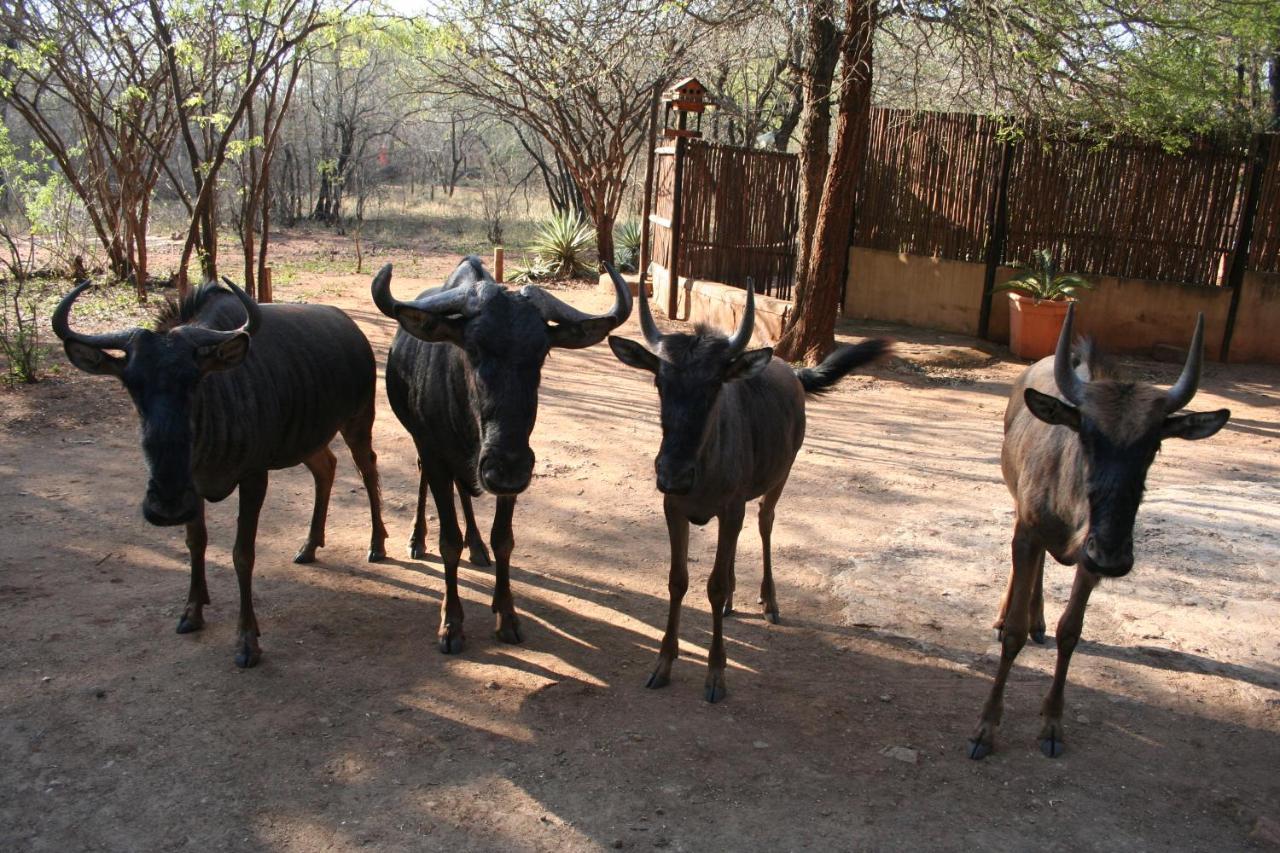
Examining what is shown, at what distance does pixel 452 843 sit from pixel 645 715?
1192 millimetres

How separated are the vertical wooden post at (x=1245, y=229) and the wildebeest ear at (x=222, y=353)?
43.6 feet

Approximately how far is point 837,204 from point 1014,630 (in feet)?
26.2

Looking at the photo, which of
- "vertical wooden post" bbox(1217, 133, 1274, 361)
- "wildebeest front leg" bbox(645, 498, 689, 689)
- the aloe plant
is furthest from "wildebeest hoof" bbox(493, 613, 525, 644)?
the aloe plant

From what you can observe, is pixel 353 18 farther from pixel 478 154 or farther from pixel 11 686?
pixel 478 154

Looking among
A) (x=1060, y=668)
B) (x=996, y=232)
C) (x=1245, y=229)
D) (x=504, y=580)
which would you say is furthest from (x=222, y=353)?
(x=1245, y=229)

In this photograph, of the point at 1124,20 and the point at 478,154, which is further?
the point at 478,154

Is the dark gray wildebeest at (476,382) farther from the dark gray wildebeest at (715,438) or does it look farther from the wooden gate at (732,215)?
the wooden gate at (732,215)

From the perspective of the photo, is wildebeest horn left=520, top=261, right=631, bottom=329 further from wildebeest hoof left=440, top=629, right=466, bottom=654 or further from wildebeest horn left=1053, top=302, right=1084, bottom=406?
wildebeest horn left=1053, top=302, right=1084, bottom=406

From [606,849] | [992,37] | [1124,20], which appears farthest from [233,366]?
[1124,20]

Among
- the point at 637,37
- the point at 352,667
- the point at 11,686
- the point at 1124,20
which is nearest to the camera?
the point at 11,686

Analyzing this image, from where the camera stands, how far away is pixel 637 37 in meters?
12.8

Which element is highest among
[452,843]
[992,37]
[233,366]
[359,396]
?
[992,37]

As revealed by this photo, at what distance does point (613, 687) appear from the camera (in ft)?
15.7

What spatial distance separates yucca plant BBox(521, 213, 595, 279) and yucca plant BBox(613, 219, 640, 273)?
691 mm
